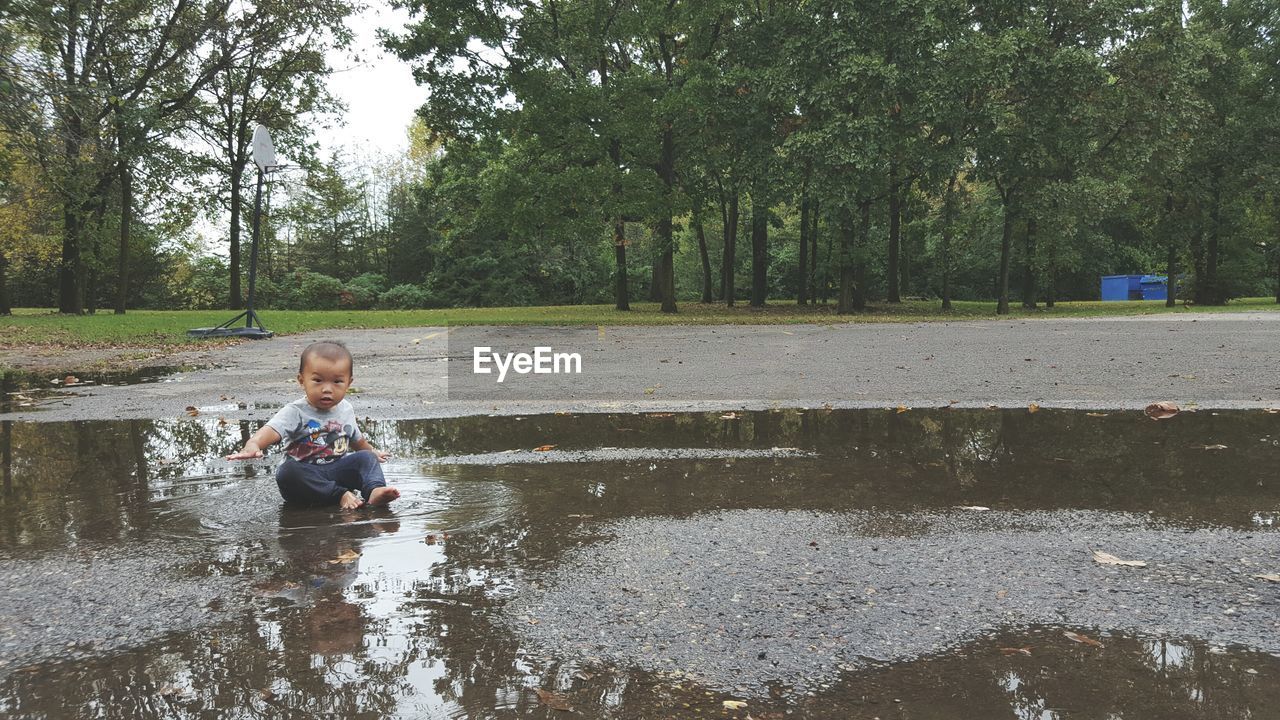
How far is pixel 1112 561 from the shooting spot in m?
3.31

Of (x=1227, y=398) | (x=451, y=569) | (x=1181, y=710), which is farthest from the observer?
(x=1227, y=398)

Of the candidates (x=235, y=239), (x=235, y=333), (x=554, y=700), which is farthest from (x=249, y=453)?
(x=235, y=239)

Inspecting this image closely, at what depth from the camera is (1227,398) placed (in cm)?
748

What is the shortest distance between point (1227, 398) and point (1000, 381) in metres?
2.00

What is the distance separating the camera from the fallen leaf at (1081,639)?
8.41 feet

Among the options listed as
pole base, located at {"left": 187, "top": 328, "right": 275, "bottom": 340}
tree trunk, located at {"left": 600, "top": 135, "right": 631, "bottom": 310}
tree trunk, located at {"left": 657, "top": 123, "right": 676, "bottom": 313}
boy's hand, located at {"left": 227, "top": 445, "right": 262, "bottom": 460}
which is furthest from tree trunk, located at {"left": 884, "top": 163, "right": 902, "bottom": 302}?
boy's hand, located at {"left": 227, "top": 445, "right": 262, "bottom": 460}

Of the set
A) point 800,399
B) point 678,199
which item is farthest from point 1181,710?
→ point 678,199

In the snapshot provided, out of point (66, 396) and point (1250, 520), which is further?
point (66, 396)

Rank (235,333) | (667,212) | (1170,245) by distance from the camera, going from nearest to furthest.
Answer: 1. (235,333)
2. (667,212)
3. (1170,245)

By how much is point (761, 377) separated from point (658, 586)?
660 cm

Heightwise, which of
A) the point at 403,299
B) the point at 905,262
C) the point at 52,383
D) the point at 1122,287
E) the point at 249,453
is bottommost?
the point at 52,383

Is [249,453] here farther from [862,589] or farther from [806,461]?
[806,461]

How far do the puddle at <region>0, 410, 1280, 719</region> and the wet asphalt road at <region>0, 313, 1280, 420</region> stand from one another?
7.27ft

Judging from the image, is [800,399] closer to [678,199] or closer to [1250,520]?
[1250,520]
